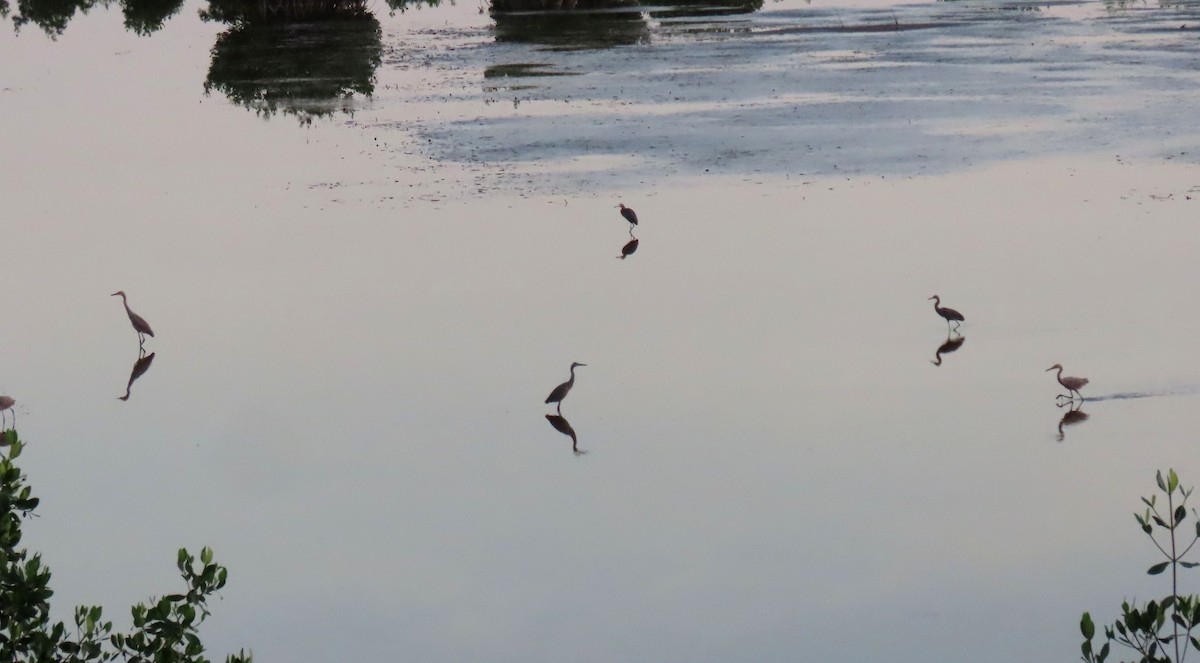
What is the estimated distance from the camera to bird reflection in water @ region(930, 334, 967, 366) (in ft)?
34.3

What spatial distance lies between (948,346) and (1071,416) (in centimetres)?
151

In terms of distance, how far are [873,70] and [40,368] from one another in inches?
636

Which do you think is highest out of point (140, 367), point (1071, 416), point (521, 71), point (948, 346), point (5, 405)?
point (521, 71)

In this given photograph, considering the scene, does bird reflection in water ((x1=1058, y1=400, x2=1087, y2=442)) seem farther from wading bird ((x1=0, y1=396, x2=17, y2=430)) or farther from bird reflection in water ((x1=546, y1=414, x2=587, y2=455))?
wading bird ((x1=0, y1=396, x2=17, y2=430))

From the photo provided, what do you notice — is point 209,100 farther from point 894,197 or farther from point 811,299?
point 811,299

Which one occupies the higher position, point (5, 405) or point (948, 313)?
point (948, 313)

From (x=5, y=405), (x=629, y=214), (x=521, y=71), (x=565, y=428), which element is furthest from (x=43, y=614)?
(x=521, y=71)

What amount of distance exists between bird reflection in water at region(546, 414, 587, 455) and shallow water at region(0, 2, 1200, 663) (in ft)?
0.14

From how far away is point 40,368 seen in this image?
1116cm

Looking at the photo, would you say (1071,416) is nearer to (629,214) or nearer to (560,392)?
(560,392)

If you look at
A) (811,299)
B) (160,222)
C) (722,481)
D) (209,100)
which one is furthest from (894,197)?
(209,100)

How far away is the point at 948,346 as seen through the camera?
35.1 feet

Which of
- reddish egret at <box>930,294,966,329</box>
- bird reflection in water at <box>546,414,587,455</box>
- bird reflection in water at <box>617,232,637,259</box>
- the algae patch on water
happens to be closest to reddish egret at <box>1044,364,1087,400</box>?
reddish egret at <box>930,294,966,329</box>

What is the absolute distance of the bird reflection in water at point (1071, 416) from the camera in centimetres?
906
